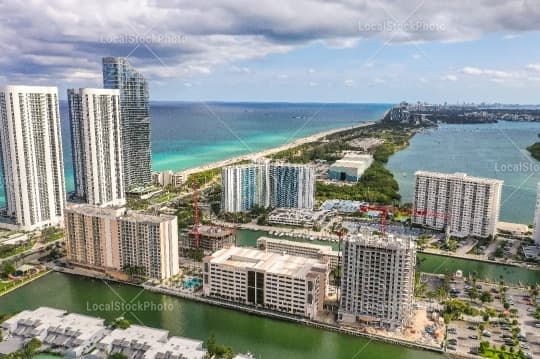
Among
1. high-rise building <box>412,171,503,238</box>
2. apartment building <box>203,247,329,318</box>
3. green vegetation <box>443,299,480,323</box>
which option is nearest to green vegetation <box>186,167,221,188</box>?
high-rise building <box>412,171,503,238</box>

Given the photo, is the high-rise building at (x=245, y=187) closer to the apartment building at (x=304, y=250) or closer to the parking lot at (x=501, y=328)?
the apartment building at (x=304, y=250)

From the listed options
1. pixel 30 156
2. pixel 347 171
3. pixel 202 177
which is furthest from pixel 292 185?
pixel 30 156

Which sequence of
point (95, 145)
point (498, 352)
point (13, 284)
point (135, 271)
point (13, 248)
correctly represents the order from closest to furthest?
point (498, 352) < point (13, 284) < point (135, 271) < point (13, 248) < point (95, 145)

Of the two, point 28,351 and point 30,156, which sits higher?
point 30,156

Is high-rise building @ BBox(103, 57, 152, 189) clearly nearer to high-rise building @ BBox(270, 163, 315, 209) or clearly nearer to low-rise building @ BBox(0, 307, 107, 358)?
high-rise building @ BBox(270, 163, 315, 209)

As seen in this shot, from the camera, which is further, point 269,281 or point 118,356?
point 269,281

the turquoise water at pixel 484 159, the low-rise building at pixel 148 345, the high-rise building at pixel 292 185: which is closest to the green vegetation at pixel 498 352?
the low-rise building at pixel 148 345

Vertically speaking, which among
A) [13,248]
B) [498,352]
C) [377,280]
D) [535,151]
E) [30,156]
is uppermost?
[30,156]

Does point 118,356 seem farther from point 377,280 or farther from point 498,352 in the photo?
point 498,352
